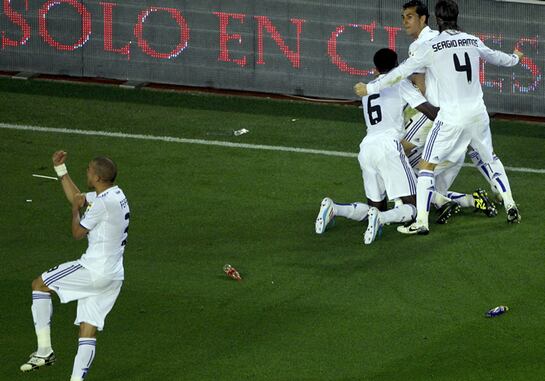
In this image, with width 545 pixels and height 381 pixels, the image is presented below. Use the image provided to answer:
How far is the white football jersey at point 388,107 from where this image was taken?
14.4m

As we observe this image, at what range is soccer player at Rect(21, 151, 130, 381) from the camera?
1065 centimetres

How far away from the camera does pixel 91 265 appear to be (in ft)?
35.3

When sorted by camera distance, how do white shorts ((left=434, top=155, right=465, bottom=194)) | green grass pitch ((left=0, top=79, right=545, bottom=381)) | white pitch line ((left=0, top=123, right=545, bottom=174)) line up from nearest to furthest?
green grass pitch ((left=0, top=79, right=545, bottom=381))
white shorts ((left=434, top=155, right=465, bottom=194))
white pitch line ((left=0, top=123, right=545, bottom=174))

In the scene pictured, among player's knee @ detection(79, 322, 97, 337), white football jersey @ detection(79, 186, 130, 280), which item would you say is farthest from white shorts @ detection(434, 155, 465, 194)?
player's knee @ detection(79, 322, 97, 337)

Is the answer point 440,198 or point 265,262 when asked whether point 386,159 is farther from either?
point 265,262

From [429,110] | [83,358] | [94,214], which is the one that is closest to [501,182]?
[429,110]

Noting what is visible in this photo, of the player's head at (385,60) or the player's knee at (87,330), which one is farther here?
the player's head at (385,60)

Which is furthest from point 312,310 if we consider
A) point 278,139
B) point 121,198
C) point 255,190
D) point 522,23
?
point 522,23

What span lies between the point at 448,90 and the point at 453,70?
215 millimetres

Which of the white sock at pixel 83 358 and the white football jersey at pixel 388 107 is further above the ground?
the white football jersey at pixel 388 107

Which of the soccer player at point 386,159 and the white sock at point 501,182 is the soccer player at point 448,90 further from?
the white sock at point 501,182

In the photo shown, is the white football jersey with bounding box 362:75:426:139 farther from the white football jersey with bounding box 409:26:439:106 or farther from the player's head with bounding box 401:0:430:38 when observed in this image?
the player's head with bounding box 401:0:430:38

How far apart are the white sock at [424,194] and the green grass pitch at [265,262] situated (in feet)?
0.74

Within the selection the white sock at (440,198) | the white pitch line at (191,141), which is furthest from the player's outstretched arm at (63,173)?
the white pitch line at (191,141)
